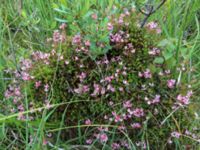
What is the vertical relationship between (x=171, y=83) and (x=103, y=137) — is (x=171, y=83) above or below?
above

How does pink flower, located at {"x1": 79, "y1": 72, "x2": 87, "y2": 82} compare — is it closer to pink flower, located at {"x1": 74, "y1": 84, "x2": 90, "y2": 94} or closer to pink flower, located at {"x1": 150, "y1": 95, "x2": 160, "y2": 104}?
pink flower, located at {"x1": 74, "y1": 84, "x2": 90, "y2": 94}

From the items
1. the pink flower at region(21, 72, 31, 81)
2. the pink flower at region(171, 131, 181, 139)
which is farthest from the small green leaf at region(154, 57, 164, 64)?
the pink flower at region(21, 72, 31, 81)

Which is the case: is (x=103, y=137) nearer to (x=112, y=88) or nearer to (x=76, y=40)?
(x=112, y=88)

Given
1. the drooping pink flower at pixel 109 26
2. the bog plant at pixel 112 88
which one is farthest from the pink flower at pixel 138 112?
the drooping pink flower at pixel 109 26

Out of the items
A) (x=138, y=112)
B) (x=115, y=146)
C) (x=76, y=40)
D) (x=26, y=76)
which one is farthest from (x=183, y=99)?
(x=26, y=76)

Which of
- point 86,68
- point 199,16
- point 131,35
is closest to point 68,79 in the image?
point 86,68

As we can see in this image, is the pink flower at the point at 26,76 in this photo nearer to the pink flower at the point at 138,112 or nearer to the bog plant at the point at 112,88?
the bog plant at the point at 112,88

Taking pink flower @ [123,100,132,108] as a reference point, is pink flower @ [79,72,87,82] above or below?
above

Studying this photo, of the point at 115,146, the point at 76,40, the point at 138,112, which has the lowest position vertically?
the point at 115,146

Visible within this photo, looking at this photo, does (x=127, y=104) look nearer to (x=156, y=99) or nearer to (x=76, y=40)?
(x=156, y=99)

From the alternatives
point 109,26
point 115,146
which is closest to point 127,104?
point 115,146
